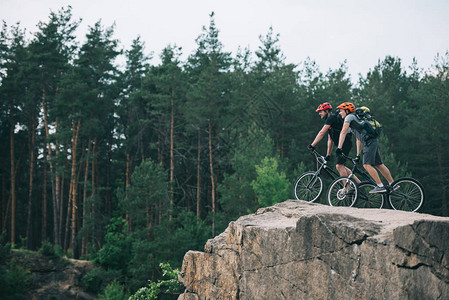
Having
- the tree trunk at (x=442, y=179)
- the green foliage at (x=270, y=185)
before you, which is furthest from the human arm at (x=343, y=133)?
the tree trunk at (x=442, y=179)

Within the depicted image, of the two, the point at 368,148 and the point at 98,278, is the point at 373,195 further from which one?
the point at 98,278

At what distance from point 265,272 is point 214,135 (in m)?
23.8

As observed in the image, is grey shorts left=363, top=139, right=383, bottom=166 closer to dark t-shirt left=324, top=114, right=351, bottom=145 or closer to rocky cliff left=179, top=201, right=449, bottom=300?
dark t-shirt left=324, top=114, right=351, bottom=145

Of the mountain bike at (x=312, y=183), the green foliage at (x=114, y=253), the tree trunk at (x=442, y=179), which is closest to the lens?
the mountain bike at (x=312, y=183)

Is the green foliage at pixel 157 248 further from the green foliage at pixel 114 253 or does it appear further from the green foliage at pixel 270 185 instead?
the green foliage at pixel 270 185

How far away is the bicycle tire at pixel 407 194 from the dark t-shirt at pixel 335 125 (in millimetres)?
1565

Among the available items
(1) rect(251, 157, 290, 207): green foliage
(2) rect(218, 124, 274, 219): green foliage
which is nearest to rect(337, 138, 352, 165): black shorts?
(1) rect(251, 157, 290, 207): green foliage

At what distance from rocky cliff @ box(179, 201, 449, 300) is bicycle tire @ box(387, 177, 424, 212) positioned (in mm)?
746

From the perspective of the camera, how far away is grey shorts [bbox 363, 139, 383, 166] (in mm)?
8680

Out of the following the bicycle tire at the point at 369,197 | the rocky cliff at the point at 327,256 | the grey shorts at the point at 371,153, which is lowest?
the rocky cliff at the point at 327,256

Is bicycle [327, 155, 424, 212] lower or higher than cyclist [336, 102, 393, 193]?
lower

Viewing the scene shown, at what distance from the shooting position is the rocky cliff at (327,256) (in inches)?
253

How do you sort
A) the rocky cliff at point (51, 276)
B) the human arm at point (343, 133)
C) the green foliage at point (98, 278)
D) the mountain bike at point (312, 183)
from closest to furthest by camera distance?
1. the human arm at point (343, 133)
2. the mountain bike at point (312, 183)
3. the rocky cliff at point (51, 276)
4. the green foliage at point (98, 278)

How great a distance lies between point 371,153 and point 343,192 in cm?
97
